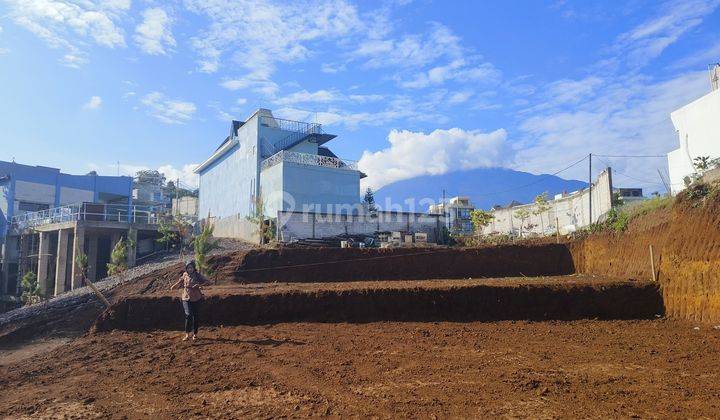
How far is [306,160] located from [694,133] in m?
19.2

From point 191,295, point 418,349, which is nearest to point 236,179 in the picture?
point 191,295

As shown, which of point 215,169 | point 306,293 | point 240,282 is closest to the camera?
point 306,293

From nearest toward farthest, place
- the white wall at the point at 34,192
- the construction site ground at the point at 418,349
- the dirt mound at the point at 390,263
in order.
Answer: the construction site ground at the point at 418,349 → the dirt mound at the point at 390,263 → the white wall at the point at 34,192

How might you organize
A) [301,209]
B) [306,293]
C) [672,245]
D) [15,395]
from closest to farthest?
1. [15,395]
2. [672,245]
3. [306,293]
4. [301,209]

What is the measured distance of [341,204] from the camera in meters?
27.7

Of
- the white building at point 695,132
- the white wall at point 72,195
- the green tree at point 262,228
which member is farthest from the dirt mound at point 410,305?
the white wall at point 72,195

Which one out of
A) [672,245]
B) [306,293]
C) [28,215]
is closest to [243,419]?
[306,293]

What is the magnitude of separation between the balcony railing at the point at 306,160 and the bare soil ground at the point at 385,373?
16946mm

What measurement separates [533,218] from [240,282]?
22.6 meters

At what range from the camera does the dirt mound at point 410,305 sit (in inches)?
445

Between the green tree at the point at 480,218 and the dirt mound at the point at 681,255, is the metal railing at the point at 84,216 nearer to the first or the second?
the green tree at the point at 480,218

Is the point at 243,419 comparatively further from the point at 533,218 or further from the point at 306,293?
the point at 533,218

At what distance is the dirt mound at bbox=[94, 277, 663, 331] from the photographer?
1130cm

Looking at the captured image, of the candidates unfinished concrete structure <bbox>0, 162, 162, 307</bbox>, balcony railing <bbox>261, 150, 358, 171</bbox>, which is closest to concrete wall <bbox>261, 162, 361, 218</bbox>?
balcony railing <bbox>261, 150, 358, 171</bbox>
